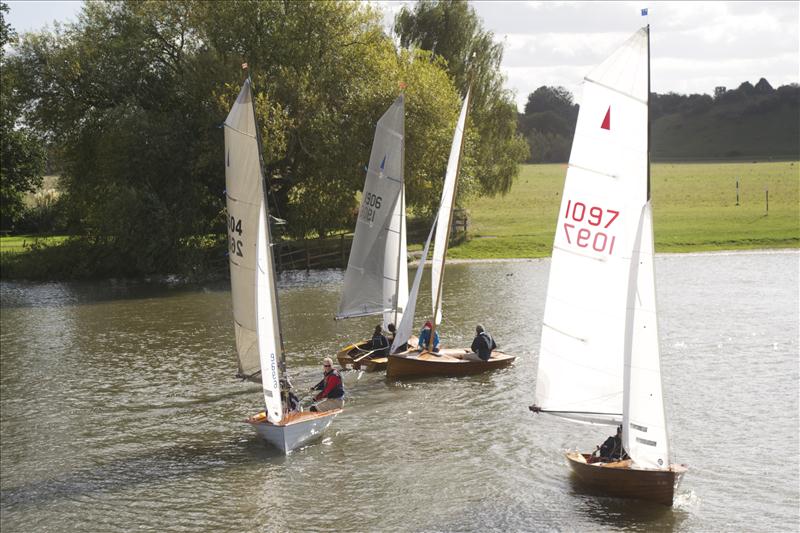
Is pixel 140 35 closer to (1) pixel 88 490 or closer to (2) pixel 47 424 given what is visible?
(2) pixel 47 424

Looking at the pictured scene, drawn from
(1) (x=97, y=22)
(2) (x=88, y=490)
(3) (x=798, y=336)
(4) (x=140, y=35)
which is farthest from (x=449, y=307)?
(1) (x=97, y=22)

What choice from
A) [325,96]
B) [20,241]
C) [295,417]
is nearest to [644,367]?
[295,417]

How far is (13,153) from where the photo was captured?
5672 centimetres

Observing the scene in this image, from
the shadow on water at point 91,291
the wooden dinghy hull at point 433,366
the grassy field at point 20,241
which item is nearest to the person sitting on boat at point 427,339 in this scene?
the wooden dinghy hull at point 433,366

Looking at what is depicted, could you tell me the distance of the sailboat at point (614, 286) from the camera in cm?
2069

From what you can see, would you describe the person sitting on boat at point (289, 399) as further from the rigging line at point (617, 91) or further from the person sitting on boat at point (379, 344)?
the rigging line at point (617, 91)

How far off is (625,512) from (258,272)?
10.9 meters

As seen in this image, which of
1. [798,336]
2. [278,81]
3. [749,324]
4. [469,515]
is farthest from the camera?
[278,81]

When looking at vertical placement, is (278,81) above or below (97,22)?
below

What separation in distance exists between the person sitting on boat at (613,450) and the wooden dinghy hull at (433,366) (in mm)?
11195

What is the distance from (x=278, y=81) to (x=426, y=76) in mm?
9119

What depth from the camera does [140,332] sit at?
144 feet

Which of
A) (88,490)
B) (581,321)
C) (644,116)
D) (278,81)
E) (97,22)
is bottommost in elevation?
(88,490)

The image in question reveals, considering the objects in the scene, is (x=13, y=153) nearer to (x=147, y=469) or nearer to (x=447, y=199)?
(x=447, y=199)
